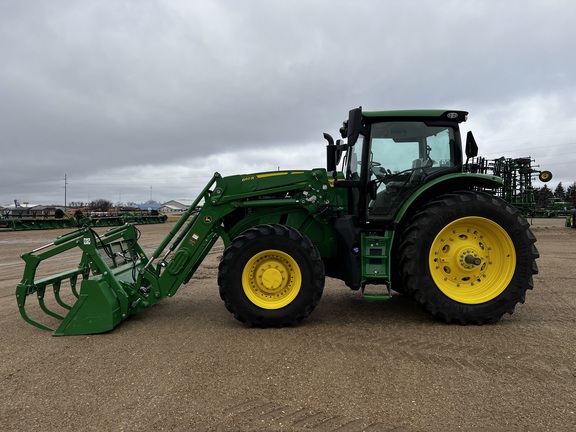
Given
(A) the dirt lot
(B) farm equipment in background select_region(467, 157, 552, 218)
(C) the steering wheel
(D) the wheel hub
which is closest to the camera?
(A) the dirt lot

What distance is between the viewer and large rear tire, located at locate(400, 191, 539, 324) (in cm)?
408

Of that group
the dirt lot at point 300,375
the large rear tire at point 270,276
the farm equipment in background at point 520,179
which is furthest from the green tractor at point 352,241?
the farm equipment in background at point 520,179

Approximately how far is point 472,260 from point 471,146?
151 cm

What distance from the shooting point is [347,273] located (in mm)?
4496

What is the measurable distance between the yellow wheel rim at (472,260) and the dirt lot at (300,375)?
0.42 meters

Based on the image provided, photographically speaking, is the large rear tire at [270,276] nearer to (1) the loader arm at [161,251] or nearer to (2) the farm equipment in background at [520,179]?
(1) the loader arm at [161,251]

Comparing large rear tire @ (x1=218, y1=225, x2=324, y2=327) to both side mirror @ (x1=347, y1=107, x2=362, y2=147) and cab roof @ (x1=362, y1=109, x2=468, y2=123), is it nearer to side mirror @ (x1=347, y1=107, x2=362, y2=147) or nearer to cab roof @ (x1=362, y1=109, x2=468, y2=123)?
side mirror @ (x1=347, y1=107, x2=362, y2=147)

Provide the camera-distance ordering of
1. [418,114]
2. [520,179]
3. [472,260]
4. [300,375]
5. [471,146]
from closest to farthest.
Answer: [300,375], [472,260], [418,114], [471,146], [520,179]

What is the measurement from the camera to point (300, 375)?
2990 mm

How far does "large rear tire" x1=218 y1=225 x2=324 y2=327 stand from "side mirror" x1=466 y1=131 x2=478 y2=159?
2415 millimetres

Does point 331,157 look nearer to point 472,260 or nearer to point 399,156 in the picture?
point 399,156

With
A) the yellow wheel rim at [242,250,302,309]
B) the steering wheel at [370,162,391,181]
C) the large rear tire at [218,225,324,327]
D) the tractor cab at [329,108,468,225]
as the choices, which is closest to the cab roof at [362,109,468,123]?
the tractor cab at [329,108,468,225]

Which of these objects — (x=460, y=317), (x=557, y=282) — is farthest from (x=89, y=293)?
(x=557, y=282)

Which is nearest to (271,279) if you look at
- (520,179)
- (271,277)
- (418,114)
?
(271,277)
